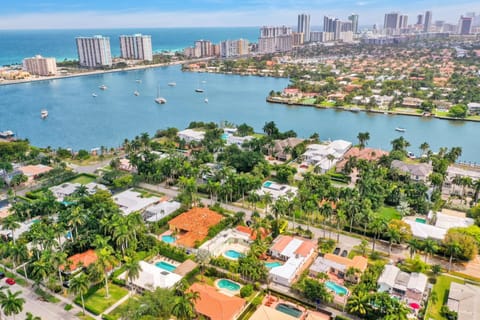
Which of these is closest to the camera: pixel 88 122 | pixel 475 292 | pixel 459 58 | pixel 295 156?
pixel 475 292

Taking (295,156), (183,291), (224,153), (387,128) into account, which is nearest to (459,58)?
(387,128)

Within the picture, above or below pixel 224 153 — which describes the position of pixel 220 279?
below

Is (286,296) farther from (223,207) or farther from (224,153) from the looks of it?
(224,153)

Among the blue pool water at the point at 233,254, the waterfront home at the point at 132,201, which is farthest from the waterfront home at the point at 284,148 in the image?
the blue pool water at the point at 233,254

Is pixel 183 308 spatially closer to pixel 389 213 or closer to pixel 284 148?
pixel 389 213

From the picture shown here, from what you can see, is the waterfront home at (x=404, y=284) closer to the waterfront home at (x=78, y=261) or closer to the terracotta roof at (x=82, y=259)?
the waterfront home at (x=78, y=261)

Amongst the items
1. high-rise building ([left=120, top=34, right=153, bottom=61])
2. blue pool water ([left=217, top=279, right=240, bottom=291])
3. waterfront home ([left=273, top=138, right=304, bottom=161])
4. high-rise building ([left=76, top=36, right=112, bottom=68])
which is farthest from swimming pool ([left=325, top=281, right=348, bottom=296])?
high-rise building ([left=120, top=34, right=153, bottom=61])

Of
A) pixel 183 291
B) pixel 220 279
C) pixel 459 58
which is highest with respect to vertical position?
pixel 459 58
